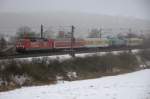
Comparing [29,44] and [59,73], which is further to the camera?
[29,44]

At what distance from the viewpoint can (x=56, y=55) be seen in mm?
23547

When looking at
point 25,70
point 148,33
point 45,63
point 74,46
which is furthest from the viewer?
point 148,33

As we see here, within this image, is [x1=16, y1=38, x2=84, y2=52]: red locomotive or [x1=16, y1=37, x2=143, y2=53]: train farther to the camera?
[x1=16, y1=37, x2=143, y2=53]: train

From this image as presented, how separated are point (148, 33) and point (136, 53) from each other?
14.8 m

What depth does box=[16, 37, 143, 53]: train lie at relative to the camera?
2591 cm

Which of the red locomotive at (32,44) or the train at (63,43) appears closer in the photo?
the red locomotive at (32,44)

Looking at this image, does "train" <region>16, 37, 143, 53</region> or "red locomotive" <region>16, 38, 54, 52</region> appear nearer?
"red locomotive" <region>16, 38, 54, 52</region>

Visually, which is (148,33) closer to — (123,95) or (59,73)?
(59,73)

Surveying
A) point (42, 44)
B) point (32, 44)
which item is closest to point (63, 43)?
point (42, 44)

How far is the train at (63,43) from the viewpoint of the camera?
25.9 m

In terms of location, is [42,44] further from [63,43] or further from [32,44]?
[63,43]

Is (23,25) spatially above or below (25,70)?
above

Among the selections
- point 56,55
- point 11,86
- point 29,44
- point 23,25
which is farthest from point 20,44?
point 23,25

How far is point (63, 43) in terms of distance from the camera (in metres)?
29.5
